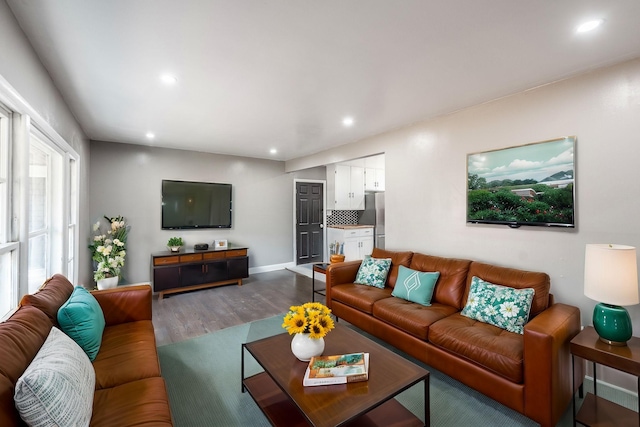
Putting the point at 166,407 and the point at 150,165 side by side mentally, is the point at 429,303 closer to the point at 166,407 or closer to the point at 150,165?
the point at 166,407

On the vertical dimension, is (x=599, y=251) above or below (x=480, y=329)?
above

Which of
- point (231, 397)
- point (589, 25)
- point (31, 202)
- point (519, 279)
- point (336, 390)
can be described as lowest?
point (231, 397)

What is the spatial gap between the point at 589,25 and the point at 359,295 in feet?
8.57

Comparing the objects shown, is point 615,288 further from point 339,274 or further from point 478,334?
point 339,274

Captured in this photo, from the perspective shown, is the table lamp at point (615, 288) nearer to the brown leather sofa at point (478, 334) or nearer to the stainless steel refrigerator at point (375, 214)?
the brown leather sofa at point (478, 334)

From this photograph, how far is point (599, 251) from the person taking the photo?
1809mm

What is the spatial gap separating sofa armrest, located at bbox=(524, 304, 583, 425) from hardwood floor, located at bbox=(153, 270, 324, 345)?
105 inches

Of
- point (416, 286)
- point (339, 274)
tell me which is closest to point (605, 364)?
point (416, 286)

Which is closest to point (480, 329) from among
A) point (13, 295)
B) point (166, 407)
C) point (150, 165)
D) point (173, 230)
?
point (166, 407)

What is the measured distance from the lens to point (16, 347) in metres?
1.22

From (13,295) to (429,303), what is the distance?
3098 mm

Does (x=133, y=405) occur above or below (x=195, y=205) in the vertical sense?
below

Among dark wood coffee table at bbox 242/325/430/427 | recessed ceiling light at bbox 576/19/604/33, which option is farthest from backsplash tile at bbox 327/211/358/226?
recessed ceiling light at bbox 576/19/604/33

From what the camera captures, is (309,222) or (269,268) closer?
(269,268)
